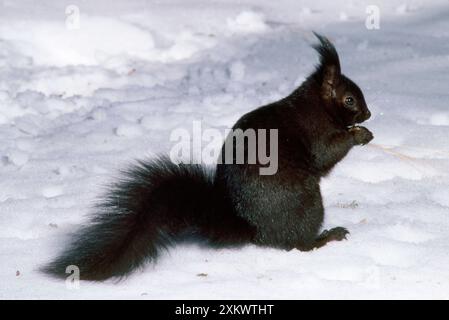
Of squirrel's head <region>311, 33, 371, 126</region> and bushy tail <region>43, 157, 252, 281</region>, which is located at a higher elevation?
squirrel's head <region>311, 33, 371, 126</region>

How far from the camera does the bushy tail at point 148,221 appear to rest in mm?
2326

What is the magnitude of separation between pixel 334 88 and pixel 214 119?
119 cm

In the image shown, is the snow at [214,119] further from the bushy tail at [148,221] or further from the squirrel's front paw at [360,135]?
the squirrel's front paw at [360,135]

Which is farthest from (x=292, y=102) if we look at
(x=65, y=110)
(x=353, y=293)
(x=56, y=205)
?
(x=65, y=110)

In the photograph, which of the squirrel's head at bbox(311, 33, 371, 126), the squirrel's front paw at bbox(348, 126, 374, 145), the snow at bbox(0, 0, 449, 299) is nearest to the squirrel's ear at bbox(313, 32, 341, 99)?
the squirrel's head at bbox(311, 33, 371, 126)

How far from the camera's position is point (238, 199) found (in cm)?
254

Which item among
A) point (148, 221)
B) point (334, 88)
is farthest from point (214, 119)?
point (148, 221)

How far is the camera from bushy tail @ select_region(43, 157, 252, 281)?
7.63ft

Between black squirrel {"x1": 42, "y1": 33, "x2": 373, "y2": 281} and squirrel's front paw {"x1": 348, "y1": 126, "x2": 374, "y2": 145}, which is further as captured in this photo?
squirrel's front paw {"x1": 348, "y1": 126, "x2": 374, "y2": 145}

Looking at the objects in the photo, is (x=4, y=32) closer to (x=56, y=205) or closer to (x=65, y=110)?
(x=65, y=110)

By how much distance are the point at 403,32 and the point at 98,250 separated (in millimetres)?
3358

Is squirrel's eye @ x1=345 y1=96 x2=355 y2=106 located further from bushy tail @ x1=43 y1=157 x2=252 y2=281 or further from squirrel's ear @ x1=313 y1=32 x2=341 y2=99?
bushy tail @ x1=43 y1=157 x2=252 y2=281

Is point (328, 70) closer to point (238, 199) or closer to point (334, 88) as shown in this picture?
point (334, 88)

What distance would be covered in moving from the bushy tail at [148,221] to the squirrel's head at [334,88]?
0.56 metres
